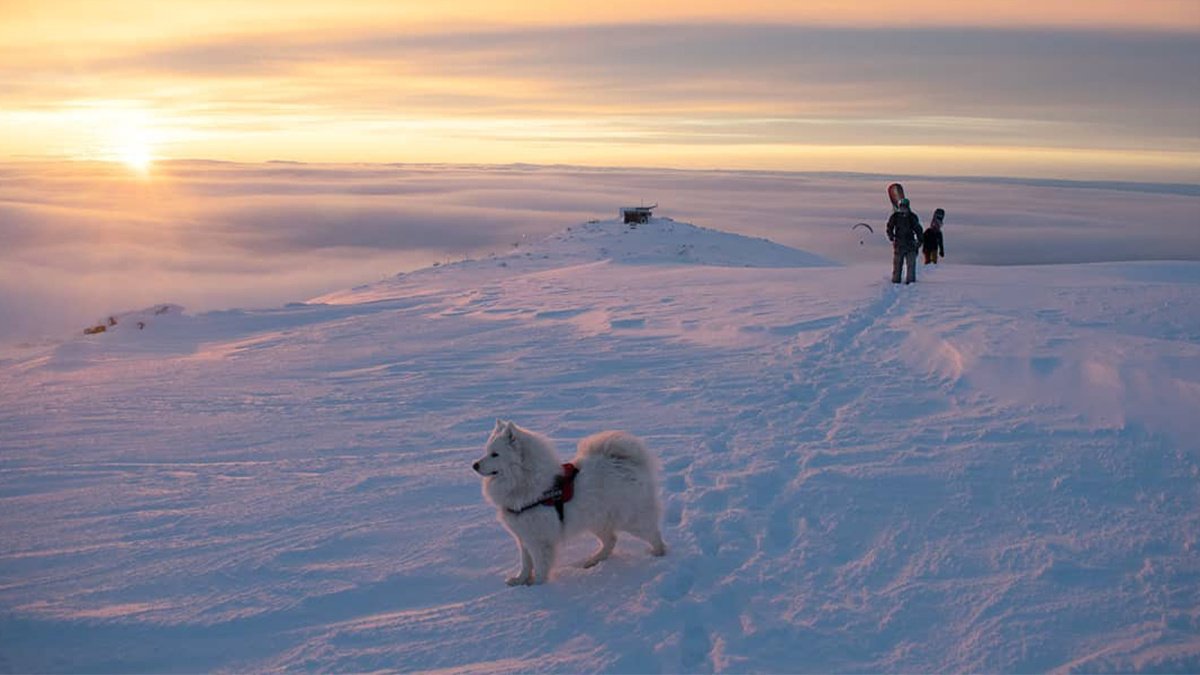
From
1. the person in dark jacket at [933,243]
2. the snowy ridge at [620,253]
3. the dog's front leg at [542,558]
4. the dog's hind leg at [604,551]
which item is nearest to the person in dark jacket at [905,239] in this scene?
the person in dark jacket at [933,243]

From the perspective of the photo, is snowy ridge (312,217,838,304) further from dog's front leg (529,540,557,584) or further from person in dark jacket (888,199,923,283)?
dog's front leg (529,540,557,584)

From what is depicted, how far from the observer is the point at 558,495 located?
5758mm

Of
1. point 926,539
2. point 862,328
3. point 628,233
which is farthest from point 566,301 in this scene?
point 628,233

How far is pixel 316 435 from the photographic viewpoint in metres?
9.16

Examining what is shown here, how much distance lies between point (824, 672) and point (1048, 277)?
1496 centimetres

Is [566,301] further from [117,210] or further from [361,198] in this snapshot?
[361,198]

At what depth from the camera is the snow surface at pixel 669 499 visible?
504 cm

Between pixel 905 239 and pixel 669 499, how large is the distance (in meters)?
11.5

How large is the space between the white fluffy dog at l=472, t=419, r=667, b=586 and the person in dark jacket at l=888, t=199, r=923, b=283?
482 inches

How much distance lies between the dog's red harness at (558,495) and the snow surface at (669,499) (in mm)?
569

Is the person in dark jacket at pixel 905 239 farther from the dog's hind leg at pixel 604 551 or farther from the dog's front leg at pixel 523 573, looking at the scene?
the dog's front leg at pixel 523 573

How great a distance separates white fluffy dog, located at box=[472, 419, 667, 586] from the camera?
5.72 metres

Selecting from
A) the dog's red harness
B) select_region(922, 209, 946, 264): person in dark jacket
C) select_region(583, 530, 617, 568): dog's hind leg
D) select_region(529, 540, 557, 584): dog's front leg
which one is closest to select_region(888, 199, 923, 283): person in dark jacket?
select_region(922, 209, 946, 264): person in dark jacket

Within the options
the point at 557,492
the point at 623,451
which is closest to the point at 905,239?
the point at 623,451
